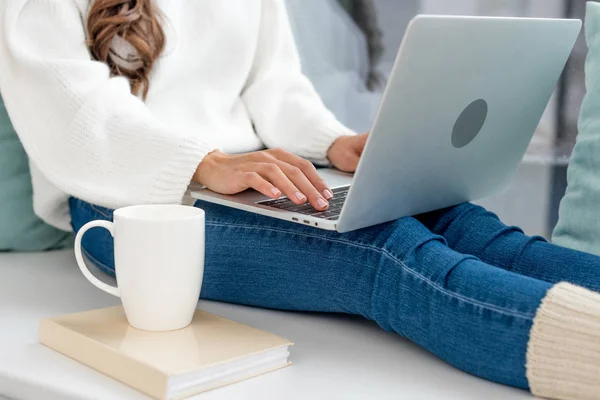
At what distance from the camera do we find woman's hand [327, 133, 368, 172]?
1331mm

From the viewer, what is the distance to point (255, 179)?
1010mm

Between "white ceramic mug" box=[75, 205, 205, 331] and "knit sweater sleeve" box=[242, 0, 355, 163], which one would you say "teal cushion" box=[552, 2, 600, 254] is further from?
"white ceramic mug" box=[75, 205, 205, 331]

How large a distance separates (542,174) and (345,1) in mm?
603

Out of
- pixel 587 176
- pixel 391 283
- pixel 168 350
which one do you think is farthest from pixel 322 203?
pixel 587 176

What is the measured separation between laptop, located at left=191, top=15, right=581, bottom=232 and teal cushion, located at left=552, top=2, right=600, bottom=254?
13 cm

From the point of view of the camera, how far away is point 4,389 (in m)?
0.88

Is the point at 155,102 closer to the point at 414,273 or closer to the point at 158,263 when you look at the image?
the point at 158,263

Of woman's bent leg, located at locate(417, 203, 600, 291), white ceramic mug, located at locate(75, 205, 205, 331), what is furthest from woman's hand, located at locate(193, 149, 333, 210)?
woman's bent leg, located at locate(417, 203, 600, 291)

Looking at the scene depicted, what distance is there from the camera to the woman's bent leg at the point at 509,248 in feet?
3.41

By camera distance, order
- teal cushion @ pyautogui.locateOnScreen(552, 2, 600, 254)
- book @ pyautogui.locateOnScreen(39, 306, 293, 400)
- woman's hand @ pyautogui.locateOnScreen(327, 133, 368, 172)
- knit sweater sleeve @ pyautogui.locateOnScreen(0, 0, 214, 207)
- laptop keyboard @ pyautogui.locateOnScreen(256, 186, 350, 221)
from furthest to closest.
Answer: woman's hand @ pyautogui.locateOnScreen(327, 133, 368, 172), teal cushion @ pyautogui.locateOnScreen(552, 2, 600, 254), knit sweater sleeve @ pyautogui.locateOnScreen(0, 0, 214, 207), laptop keyboard @ pyautogui.locateOnScreen(256, 186, 350, 221), book @ pyautogui.locateOnScreen(39, 306, 293, 400)

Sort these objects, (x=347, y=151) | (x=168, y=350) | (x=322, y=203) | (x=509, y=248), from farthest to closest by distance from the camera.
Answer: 1. (x=347, y=151)
2. (x=509, y=248)
3. (x=322, y=203)
4. (x=168, y=350)

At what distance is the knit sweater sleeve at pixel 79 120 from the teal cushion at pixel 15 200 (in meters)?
0.18

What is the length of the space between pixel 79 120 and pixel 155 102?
20 centimetres

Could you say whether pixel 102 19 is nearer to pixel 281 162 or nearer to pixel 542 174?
pixel 281 162
